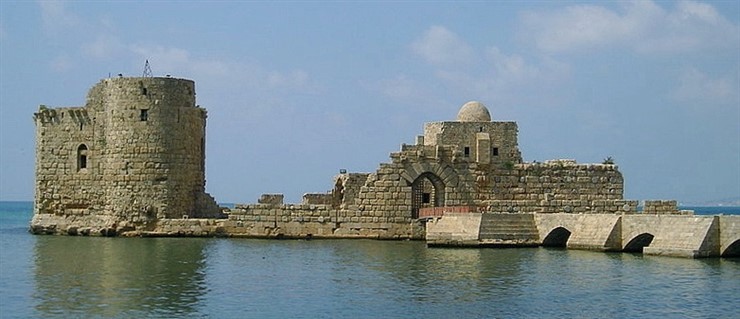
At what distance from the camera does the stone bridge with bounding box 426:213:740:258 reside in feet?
78.6

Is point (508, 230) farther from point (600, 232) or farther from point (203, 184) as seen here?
point (203, 184)

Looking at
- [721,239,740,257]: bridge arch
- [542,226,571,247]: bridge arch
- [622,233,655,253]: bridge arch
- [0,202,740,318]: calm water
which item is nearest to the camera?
[0,202,740,318]: calm water

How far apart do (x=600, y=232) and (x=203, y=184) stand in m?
13.2

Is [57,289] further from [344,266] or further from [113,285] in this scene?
[344,266]

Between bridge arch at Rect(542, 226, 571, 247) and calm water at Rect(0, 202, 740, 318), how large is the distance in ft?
2.90

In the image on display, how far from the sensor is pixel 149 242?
98.3 ft

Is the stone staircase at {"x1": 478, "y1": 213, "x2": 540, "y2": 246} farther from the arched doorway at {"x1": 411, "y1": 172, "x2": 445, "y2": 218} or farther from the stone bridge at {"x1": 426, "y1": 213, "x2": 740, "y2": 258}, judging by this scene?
the arched doorway at {"x1": 411, "y1": 172, "x2": 445, "y2": 218}

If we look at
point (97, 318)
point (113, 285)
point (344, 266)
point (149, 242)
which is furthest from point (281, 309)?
point (149, 242)

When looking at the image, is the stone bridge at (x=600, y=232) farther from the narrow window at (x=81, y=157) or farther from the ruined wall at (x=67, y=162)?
the narrow window at (x=81, y=157)

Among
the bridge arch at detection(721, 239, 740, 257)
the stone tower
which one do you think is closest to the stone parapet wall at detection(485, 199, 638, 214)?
the bridge arch at detection(721, 239, 740, 257)

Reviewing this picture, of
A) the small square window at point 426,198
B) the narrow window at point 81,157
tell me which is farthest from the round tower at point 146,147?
the small square window at point 426,198

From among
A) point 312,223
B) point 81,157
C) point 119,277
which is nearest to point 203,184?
point 81,157

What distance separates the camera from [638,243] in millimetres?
26516

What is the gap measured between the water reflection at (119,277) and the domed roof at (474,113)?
10.1 meters
